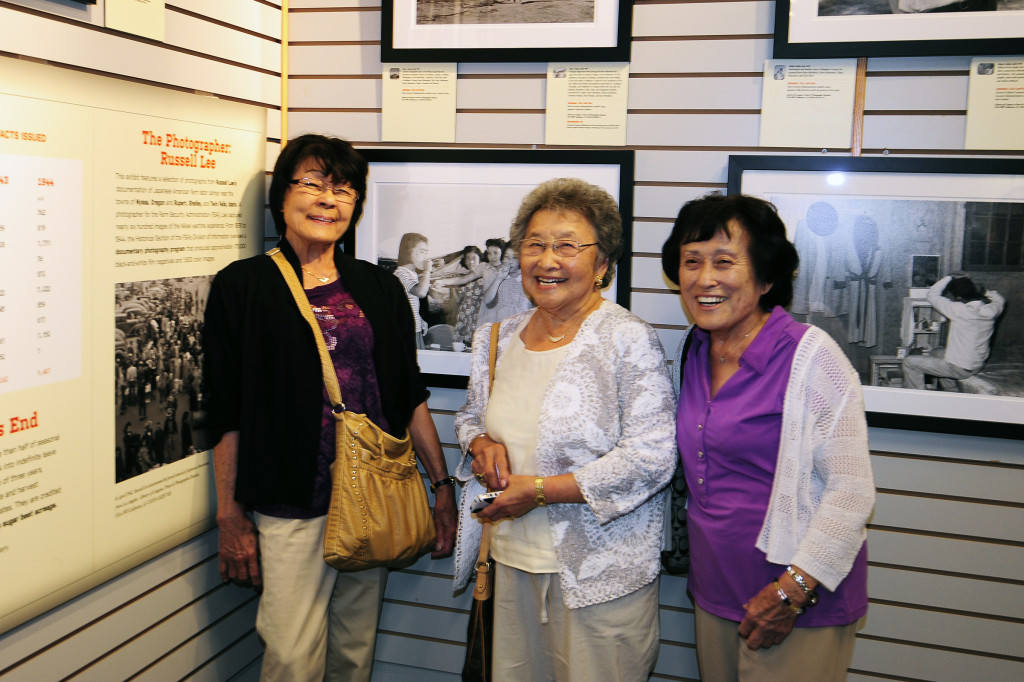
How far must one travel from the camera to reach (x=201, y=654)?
2574 millimetres

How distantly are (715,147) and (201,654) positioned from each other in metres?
2.41

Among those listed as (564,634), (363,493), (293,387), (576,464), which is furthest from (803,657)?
(293,387)

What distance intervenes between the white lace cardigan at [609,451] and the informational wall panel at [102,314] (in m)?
1.15

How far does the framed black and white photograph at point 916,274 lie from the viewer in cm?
233

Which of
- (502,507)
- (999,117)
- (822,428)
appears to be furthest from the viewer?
(999,117)

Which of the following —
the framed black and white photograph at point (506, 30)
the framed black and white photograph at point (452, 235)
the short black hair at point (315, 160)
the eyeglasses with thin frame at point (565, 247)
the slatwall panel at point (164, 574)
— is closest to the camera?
the slatwall panel at point (164, 574)

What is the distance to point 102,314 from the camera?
6.75 ft

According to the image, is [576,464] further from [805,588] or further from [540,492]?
[805,588]

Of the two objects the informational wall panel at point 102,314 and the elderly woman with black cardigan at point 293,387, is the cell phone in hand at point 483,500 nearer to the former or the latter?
the elderly woman with black cardigan at point 293,387

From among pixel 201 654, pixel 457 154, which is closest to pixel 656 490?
pixel 457 154

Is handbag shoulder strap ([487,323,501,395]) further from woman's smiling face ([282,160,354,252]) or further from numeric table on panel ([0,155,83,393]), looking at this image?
numeric table on panel ([0,155,83,393])

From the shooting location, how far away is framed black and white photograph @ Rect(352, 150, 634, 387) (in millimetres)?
2715

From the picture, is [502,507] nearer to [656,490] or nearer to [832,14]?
[656,490]

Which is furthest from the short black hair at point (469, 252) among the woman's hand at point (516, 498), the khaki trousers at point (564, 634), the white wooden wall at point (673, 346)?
the khaki trousers at point (564, 634)
